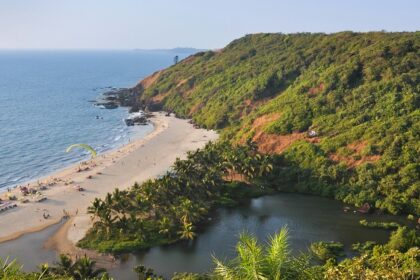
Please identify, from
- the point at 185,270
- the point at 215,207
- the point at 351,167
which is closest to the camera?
the point at 185,270

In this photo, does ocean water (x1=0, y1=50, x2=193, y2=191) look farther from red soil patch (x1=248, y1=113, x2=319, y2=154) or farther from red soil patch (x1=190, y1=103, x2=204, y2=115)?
red soil patch (x1=248, y1=113, x2=319, y2=154)

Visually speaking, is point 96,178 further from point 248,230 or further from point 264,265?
point 264,265

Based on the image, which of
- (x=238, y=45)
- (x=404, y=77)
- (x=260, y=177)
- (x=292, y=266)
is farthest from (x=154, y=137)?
(x=292, y=266)

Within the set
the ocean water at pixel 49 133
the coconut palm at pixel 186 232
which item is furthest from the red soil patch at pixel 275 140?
the ocean water at pixel 49 133

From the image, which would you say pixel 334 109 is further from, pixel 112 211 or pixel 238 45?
pixel 238 45

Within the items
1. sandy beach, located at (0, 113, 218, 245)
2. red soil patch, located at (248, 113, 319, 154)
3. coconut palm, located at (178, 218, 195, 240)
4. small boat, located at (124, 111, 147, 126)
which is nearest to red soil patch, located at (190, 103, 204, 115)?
sandy beach, located at (0, 113, 218, 245)

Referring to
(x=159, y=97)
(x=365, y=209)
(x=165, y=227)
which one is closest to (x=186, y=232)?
(x=165, y=227)
